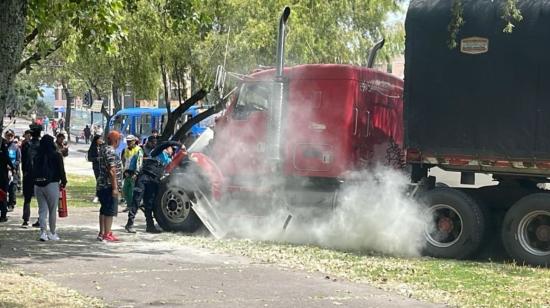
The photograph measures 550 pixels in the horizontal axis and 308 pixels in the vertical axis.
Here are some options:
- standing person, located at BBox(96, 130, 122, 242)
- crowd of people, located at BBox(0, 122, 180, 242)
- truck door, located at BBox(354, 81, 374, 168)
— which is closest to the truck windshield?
truck door, located at BBox(354, 81, 374, 168)

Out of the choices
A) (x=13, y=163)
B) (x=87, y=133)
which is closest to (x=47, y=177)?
(x=13, y=163)

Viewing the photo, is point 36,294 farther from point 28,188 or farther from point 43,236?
point 28,188

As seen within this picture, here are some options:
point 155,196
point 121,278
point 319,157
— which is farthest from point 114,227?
point 121,278

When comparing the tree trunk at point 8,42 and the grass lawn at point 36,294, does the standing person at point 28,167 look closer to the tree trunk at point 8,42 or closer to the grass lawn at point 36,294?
the grass lawn at point 36,294

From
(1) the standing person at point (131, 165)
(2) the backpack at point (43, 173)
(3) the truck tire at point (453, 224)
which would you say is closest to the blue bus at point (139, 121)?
(1) the standing person at point (131, 165)

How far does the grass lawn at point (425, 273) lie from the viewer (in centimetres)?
862

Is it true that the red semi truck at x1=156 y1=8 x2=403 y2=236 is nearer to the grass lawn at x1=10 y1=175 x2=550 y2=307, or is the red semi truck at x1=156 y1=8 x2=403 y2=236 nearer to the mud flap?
the mud flap

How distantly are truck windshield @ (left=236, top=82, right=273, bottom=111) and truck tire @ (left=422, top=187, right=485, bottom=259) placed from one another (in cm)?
308

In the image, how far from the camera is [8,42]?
727 centimetres

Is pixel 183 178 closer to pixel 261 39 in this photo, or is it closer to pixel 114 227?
pixel 114 227

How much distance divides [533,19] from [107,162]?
6.28 m

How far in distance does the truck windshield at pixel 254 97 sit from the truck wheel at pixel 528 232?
13.8 ft

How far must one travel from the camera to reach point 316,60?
20766mm

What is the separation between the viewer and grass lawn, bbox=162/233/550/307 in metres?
8.62
